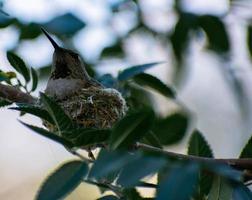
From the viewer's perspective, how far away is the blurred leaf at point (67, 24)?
282 cm

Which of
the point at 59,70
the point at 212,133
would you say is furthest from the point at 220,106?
the point at 59,70

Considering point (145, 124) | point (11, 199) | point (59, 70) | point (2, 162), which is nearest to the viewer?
point (145, 124)

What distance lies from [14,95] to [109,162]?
104 centimetres

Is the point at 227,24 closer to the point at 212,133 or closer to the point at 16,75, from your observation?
the point at 16,75

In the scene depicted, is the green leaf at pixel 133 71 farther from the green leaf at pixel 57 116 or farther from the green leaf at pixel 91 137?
the green leaf at pixel 91 137

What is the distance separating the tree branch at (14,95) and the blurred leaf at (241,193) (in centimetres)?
97

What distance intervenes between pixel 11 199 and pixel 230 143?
248cm

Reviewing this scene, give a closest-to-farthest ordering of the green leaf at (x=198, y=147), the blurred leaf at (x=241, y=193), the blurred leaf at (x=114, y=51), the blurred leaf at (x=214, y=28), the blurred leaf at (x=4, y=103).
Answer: the blurred leaf at (x=241, y=193)
the green leaf at (x=198, y=147)
the blurred leaf at (x=4, y=103)
the blurred leaf at (x=214, y=28)
the blurred leaf at (x=114, y=51)

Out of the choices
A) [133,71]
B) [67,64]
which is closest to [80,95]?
[67,64]

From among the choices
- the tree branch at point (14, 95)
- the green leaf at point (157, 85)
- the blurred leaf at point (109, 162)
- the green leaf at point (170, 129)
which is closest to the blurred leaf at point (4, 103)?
the tree branch at point (14, 95)

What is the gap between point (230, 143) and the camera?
7328 mm

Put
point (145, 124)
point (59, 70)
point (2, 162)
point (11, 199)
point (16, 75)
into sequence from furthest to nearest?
point (2, 162) < point (11, 199) < point (59, 70) < point (16, 75) < point (145, 124)

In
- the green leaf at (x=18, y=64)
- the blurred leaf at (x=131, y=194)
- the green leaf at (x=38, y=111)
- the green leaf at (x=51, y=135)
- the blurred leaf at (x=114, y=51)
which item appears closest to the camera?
the green leaf at (x=51, y=135)

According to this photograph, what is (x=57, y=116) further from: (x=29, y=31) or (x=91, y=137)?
(x=29, y=31)
